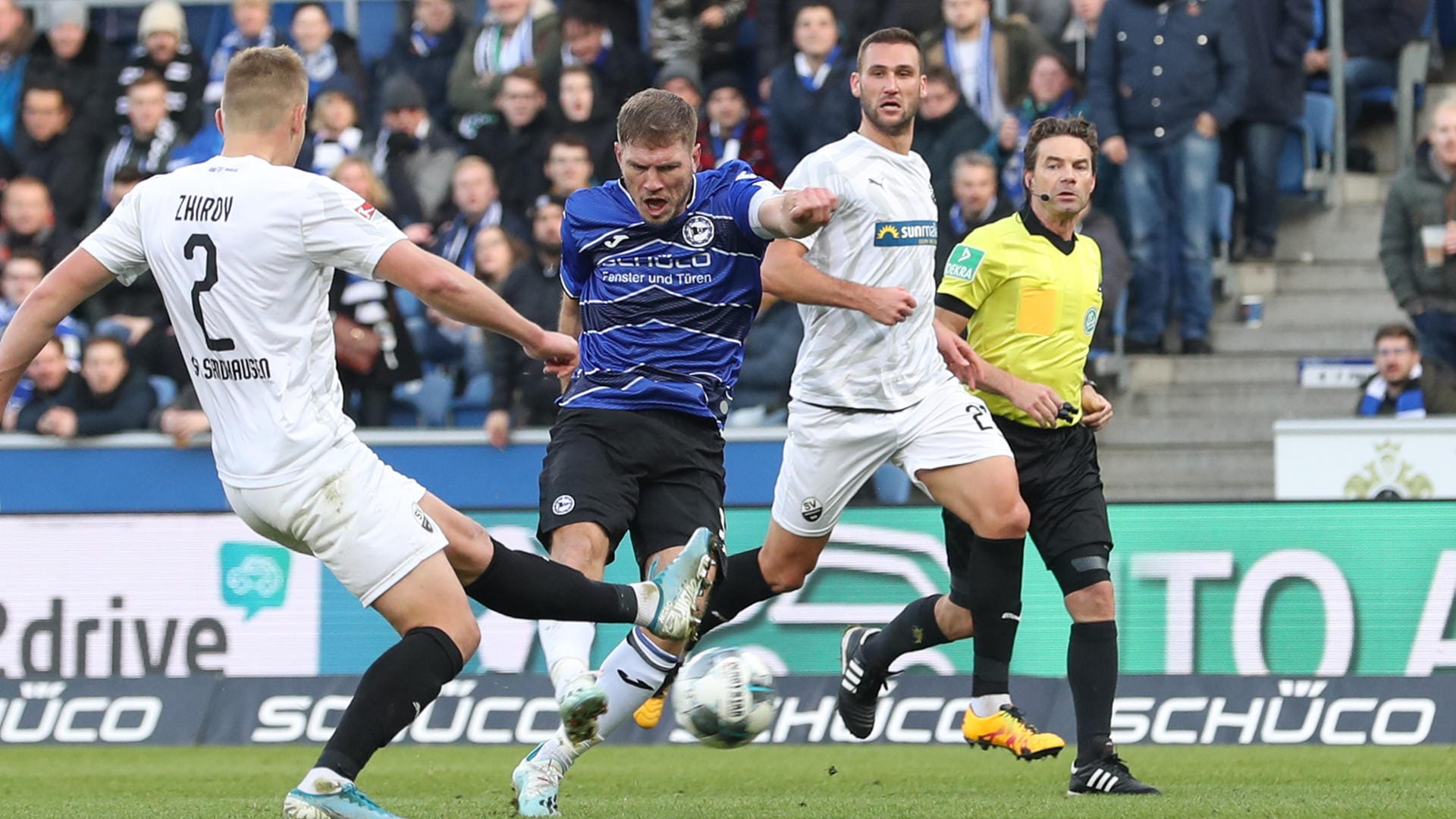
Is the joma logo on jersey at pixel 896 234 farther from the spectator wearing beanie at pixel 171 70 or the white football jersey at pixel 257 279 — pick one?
the spectator wearing beanie at pixel 171 70

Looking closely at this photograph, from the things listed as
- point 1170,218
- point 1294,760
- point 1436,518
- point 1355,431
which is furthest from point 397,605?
point 1170,218

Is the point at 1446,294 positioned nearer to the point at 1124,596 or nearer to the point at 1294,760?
the point at 1124,596

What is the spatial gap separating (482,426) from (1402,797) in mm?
7098

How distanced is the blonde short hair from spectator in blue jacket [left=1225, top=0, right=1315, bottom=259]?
9.00m

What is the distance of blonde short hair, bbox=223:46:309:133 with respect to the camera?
5.83 meters

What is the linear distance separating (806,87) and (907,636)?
594 centimetres

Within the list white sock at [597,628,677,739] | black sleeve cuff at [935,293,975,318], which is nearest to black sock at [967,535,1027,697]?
black sleeve cuff at [935,293,975,318]

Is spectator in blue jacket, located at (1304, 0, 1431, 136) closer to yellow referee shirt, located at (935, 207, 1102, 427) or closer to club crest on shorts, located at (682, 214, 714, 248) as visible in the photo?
yellow referee shirt, located at (935, 207, 1102, 427)

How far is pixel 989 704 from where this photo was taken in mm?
7738

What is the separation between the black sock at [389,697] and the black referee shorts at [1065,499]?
2.74 m

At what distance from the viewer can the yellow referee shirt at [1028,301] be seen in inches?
311

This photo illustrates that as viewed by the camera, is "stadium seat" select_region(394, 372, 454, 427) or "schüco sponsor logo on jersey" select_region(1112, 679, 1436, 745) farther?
"stadium seat" select_region(394, 372, 454, 427)

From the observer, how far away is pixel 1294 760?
9.12 metres

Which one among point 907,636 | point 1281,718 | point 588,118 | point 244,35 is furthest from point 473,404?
point 1281,718
